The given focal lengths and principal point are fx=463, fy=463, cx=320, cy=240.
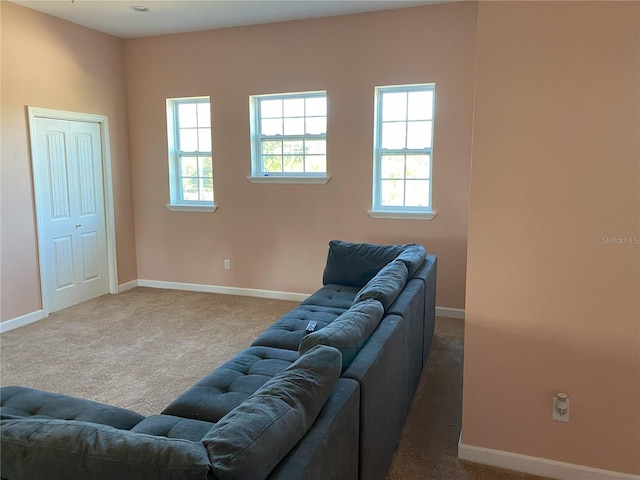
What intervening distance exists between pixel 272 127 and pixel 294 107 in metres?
0.33

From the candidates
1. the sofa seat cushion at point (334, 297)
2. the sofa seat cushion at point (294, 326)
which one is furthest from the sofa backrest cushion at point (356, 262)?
the sofa seat cushion at point (294, 326)

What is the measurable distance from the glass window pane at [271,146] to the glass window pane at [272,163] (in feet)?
0.18

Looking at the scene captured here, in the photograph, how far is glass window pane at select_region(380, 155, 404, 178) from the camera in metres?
4.67

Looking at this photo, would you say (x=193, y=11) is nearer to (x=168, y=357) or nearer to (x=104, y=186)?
(x=104, y=186)

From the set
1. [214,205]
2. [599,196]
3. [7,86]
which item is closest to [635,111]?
[599,196]

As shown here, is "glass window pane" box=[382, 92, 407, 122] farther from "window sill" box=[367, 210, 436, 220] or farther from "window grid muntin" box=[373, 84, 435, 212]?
"window sill" box=[367, 210, 436, 220]

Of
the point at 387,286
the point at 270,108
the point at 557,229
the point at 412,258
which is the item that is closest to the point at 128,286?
the point at 270,108

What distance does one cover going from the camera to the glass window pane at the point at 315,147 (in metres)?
4.90

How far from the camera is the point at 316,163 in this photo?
495cm

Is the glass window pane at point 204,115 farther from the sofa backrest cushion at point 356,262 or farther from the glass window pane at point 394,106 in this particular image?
the sofa backrest cushion at point 356,262

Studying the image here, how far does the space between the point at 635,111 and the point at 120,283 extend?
5.29m

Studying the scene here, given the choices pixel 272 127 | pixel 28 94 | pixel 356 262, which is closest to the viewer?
pixel 356 262

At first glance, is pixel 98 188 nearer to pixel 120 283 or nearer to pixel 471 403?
pixel 120 283

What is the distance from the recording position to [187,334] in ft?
13.5
